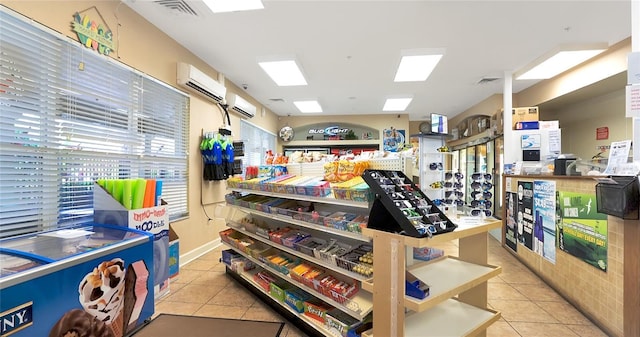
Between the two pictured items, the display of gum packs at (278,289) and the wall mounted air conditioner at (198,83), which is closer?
the display of gum packs at (278,289)

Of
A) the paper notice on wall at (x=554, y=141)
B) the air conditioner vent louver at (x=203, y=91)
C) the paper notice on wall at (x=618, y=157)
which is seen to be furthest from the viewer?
the paper notice on wall at (x=554, y=141)

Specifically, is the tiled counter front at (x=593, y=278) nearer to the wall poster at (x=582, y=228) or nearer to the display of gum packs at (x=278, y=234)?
the wall poster at (x=582, y=228)

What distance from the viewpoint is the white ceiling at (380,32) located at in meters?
3.31

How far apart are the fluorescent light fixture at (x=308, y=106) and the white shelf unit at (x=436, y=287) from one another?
6.26 m

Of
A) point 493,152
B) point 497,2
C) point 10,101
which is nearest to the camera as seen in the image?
point 10,101

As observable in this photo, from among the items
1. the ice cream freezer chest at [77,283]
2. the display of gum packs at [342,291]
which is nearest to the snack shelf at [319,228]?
the display of gum packs at [342,291]

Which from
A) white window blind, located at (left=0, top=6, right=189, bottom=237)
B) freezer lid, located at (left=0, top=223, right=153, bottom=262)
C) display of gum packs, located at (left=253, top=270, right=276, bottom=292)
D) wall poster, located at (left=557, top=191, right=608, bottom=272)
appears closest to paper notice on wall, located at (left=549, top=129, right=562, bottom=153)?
wall poster, located at (left=557, top=191, right=608, bottom=272)

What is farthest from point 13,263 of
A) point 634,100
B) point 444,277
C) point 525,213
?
point 525,213

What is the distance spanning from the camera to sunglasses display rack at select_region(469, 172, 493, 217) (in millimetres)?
1944

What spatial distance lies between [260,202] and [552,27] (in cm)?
458

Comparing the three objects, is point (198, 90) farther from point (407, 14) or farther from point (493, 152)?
point (493, 152)

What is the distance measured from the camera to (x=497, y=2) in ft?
10.6

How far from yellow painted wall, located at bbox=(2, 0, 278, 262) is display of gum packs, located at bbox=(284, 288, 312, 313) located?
7.72ft

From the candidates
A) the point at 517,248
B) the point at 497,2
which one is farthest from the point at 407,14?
the point at 517,248
